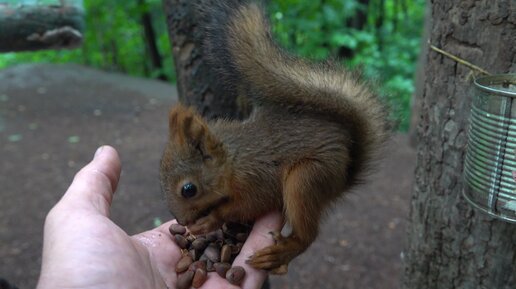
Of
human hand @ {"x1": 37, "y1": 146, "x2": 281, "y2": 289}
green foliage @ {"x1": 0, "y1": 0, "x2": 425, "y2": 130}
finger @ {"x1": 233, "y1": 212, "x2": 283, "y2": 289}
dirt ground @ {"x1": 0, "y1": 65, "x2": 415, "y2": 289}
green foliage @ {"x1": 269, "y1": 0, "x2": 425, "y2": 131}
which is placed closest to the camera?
human hand @ {"x1": 37, "y1": 146, "x2": 281, "y2": 289}

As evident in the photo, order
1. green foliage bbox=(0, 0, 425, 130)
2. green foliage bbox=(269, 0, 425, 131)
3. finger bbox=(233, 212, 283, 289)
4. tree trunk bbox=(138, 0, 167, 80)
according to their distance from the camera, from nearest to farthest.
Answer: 1. finger bbox=(233, 212, 283, 289)
2. green foliage bbox=(269, 0, 425, 131)
3. green foliage bbox=(0, 0, 425, 130)
4. tree trunk bbox=(138, 0, 167, 80)

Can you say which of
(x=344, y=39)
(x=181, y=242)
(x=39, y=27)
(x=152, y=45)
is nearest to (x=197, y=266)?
(x=181, y=242)

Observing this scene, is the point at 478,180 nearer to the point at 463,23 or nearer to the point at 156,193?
the point at 463,23

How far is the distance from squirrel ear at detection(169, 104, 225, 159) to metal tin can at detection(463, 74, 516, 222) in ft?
2.57

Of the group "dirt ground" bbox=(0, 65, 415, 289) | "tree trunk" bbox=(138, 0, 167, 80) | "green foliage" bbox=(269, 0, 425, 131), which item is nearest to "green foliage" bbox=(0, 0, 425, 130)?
"green foliage" bbox=(269, 0, 425, 131)

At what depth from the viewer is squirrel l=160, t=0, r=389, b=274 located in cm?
154

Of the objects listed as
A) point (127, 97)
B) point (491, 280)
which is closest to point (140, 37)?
point (127, 97)

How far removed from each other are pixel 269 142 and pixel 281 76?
0.22 m

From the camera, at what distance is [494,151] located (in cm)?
111

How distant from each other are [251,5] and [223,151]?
1.55 ft

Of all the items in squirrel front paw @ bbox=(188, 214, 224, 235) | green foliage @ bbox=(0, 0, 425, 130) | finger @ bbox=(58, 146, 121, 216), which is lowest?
green foliage @ bbox=(0, 0, 425, 130)

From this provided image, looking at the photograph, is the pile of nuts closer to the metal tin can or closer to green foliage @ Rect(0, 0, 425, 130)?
the metal tin can

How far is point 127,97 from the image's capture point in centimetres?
671

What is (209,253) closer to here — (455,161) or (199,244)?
(199,244)
